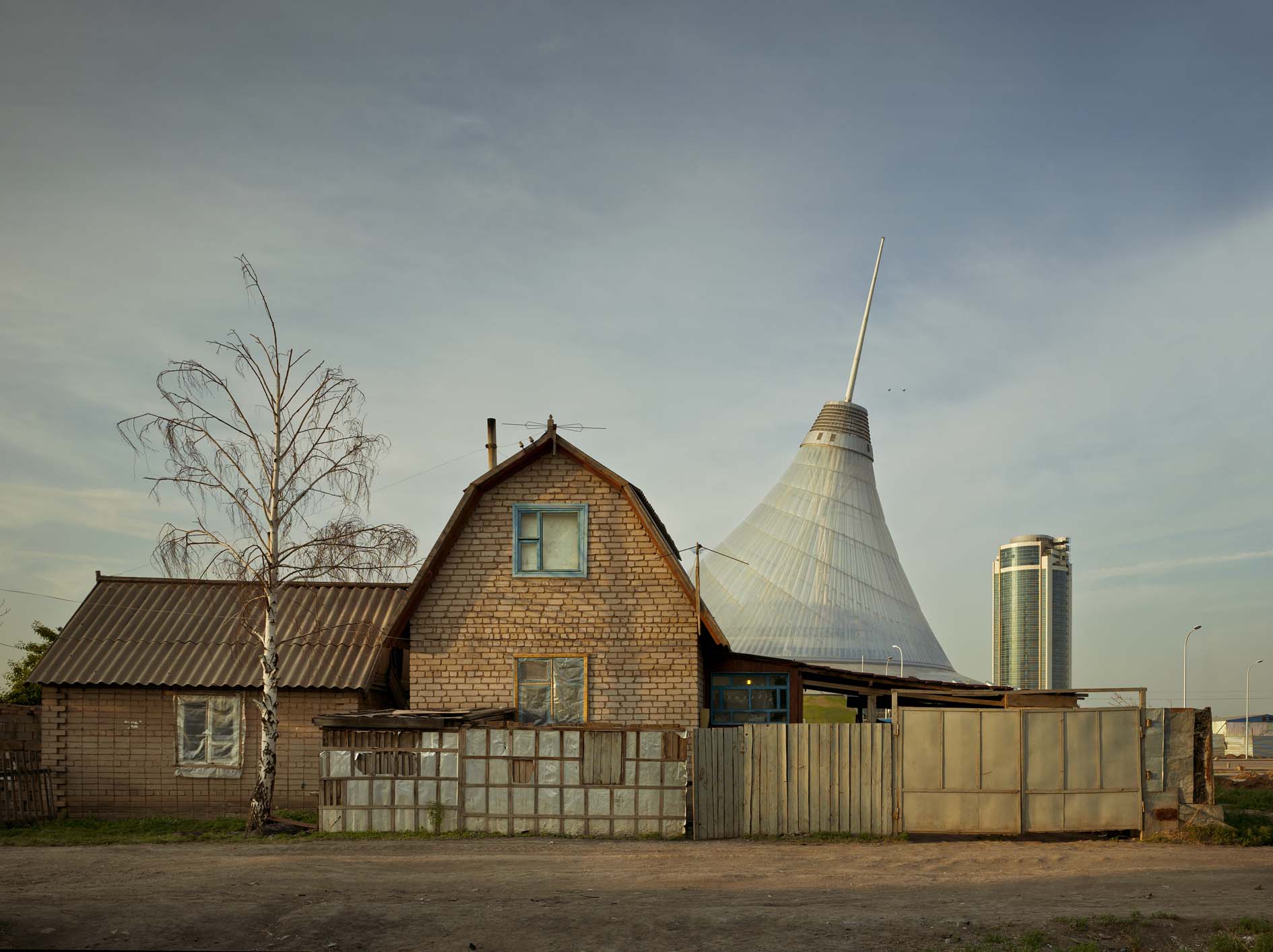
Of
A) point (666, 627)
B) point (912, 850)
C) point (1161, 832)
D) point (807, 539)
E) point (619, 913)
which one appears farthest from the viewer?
point (807, 539)

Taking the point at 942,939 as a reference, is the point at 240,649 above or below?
above

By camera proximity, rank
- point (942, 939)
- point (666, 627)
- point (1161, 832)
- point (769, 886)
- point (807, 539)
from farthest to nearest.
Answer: point (807, 539) → point (666, 627) → point (1161, 832) → point (769, 886) → point (942, 939)

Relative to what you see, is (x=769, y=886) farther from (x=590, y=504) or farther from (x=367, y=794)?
(x=590, y=504)

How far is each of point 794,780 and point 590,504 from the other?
7210mm

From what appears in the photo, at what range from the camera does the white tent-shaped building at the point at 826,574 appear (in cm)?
7419

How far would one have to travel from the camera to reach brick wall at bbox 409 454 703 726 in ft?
74.8

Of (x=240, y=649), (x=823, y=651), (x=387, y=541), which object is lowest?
(x=823, y=651)

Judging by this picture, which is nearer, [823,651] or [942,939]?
[942,939]

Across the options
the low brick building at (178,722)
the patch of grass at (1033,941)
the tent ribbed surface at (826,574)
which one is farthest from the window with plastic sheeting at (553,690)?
the tent ribbed surface at (826,574)

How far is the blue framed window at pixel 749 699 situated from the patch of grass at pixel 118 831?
33.7 feet

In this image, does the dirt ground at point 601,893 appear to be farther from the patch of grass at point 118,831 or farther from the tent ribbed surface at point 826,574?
the tent ribbed surface at point 826,574

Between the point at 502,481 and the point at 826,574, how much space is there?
5790cm

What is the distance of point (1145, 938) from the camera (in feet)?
38.3

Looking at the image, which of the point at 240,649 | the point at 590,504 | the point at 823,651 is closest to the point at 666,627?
the point at 590,504
